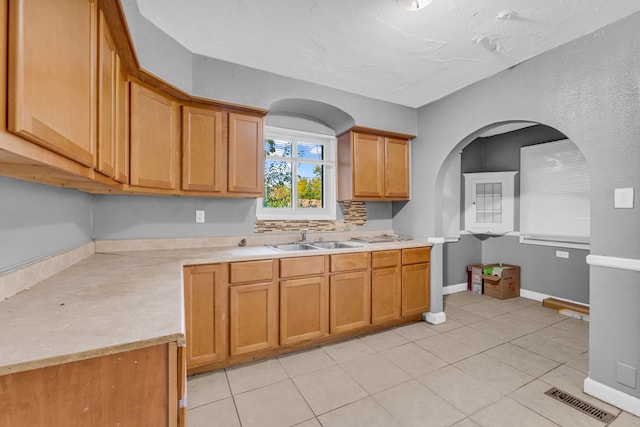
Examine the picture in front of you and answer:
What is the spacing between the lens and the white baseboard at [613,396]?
5.76 ft

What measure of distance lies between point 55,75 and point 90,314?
803 mm

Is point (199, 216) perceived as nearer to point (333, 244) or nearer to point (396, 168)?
point (333, 244)

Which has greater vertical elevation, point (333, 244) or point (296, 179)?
point (296, 179)

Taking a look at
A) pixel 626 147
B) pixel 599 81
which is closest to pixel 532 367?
pixel 626 147

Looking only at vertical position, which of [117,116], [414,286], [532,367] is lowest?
[532,367]

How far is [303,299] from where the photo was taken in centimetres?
253

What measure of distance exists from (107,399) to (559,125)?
3106mm

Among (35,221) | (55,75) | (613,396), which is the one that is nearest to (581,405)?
(613,396)

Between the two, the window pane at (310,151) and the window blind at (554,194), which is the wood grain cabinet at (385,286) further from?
the window blind at (554,194)

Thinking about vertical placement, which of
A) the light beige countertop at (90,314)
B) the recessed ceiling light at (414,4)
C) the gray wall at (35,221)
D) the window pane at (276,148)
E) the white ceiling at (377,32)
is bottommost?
the light beige countertop at (90,314)

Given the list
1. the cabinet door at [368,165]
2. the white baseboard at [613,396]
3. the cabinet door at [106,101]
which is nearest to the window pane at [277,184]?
the cabinet door at [368,165]

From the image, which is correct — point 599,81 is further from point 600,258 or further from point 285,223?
point 285,223

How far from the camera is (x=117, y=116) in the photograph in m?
1.58

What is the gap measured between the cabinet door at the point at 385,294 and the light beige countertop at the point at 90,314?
6.29 ft
